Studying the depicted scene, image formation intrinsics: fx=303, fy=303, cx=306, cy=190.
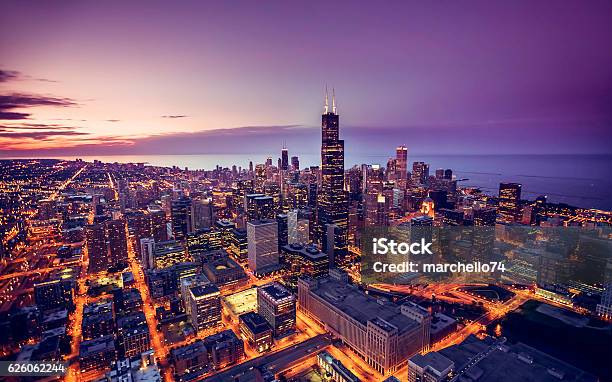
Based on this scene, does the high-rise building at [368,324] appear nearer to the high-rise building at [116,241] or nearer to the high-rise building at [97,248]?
the high-rise building at [116,241]

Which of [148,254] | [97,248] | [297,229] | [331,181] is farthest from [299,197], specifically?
[97,248]

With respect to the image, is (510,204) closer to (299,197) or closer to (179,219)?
(299,197)

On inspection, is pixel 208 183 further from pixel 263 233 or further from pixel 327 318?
pixel 327 318

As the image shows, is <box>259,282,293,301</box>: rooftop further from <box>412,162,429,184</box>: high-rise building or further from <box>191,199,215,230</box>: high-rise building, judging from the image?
<box>412,162,429,184</box>: high-rise building

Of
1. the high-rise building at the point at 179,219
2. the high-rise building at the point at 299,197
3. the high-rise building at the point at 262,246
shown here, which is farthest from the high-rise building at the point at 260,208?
the high-rise building at the point at 262,246

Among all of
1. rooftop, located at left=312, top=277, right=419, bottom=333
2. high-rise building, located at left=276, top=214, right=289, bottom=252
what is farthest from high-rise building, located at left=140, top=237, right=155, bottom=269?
rooftop, located at left=312, top=277, right=419, bottom=333
